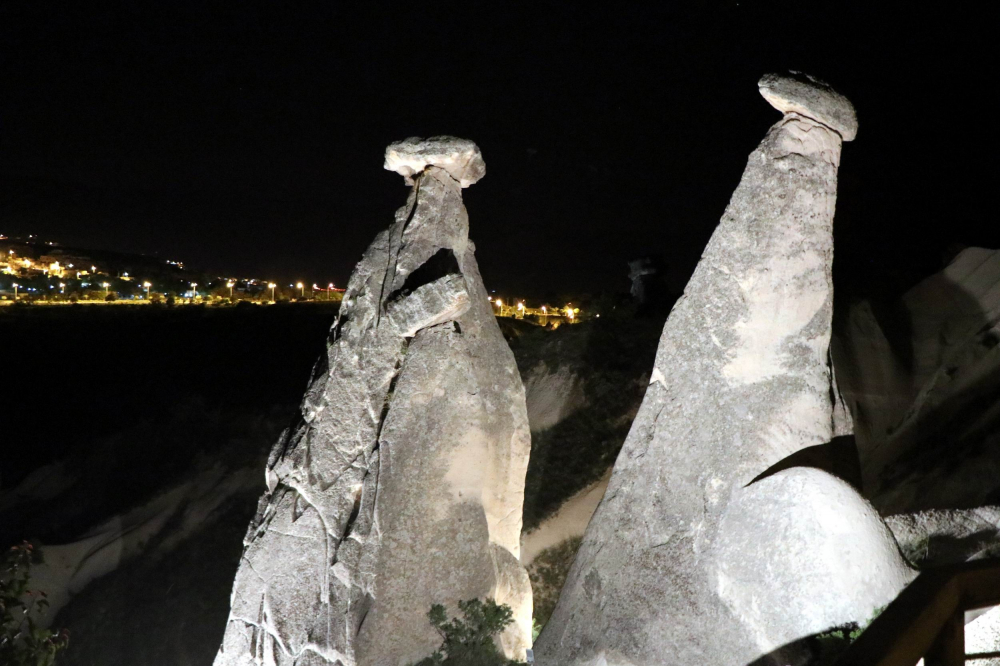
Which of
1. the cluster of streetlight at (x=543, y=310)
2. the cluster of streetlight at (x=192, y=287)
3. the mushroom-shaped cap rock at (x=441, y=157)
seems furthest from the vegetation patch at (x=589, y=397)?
the cluster of streetlight at (x=192, y=287)

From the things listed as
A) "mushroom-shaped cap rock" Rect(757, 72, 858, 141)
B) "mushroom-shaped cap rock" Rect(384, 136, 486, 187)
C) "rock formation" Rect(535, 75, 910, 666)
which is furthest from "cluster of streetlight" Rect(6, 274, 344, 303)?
"mushroom-shaped cap rock" Rect(757, 72, 858, 141)

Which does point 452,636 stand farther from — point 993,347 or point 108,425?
point 108,425

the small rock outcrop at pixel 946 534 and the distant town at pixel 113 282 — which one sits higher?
the distant town at pixel 113 282

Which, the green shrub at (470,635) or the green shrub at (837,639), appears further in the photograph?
the green shrub at (470,635)

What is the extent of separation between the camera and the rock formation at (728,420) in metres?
3.61

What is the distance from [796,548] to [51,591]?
12178mm

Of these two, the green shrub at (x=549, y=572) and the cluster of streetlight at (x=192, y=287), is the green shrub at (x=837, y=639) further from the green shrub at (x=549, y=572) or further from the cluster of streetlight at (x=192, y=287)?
the cluster of streetlight at (x=192, y=287)

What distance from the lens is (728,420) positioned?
3818mm

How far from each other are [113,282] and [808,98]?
3902cm

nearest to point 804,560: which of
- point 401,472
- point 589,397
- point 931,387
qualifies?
point 401,472

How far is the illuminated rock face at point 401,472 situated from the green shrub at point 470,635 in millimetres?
67

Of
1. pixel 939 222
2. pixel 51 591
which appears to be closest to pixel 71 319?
pixel 51 591

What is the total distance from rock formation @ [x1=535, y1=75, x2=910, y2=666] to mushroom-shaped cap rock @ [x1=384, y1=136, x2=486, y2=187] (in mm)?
1665

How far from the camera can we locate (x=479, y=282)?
198 inches
